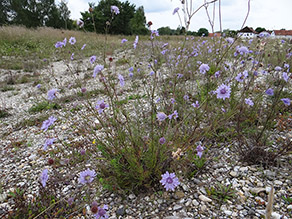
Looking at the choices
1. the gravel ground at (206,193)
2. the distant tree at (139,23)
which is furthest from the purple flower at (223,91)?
the distant tree at (139,23)

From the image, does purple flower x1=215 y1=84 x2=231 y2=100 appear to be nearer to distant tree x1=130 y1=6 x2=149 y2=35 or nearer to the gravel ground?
the gravel ground

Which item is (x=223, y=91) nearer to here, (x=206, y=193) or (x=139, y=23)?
(x=206, y=193)

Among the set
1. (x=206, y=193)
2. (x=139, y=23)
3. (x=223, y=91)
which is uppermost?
(x=139, y=23)

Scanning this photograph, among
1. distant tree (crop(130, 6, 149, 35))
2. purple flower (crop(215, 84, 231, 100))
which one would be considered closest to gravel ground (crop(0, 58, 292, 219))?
purple flower (crop(215, 84, 231, 100))

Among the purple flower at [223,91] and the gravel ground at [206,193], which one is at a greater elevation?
the purple flower at [223,91]

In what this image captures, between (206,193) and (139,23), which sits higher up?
(139,23)

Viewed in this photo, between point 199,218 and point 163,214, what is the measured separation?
0.27 metres

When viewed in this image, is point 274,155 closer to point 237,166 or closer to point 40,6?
point 237,166

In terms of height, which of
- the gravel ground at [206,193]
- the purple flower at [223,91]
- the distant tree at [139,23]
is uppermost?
the distant tree at [139,23]

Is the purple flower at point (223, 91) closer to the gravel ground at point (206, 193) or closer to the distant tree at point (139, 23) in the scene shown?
the gravel ground at point (206, 193)

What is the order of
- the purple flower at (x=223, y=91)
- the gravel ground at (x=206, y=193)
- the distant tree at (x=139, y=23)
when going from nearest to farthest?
the gravel ground at (x=206, y=193) < the purple flower at (x=223, y=91) < the distant tree at (x=139, y=23)

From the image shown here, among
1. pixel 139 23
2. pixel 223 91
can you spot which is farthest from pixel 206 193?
pixel 139 23

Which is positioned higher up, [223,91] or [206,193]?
[223,91]

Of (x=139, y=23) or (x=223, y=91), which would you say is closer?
(x=223, y=91)
